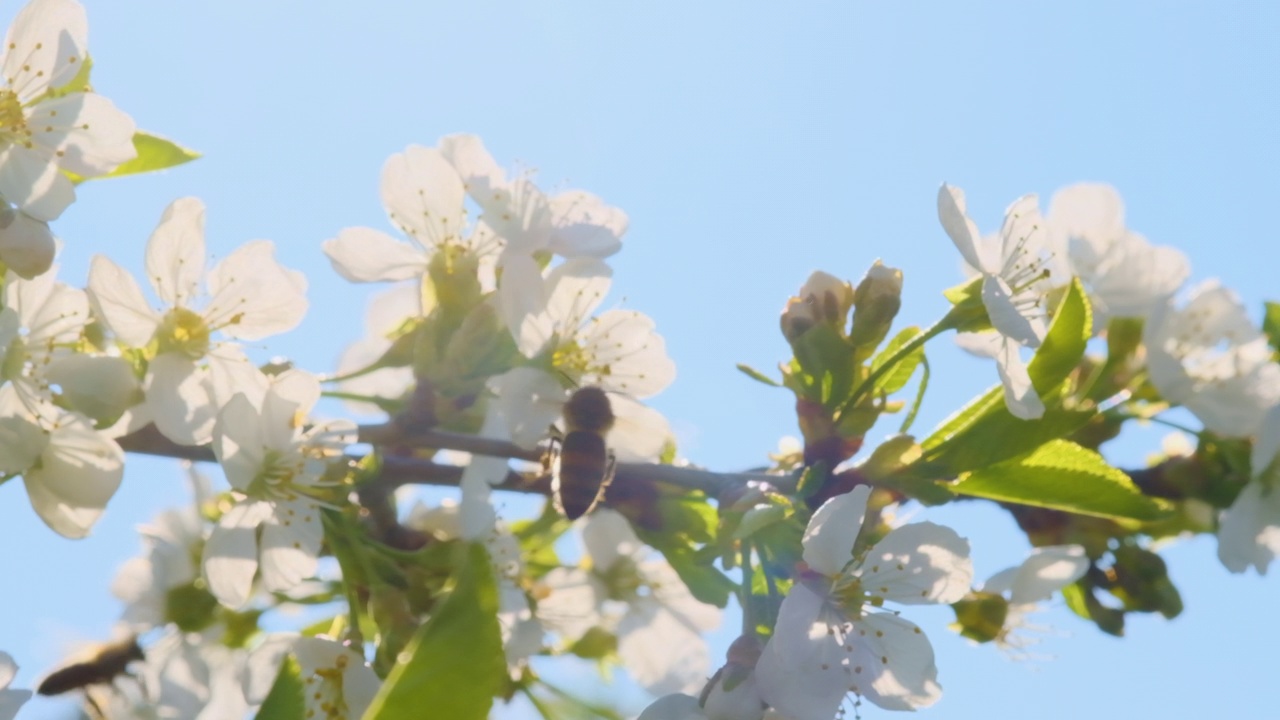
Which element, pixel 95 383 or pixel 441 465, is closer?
pixel 95 383

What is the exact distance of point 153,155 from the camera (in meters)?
1.95

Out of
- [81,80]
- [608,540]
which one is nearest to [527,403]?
[608,540]

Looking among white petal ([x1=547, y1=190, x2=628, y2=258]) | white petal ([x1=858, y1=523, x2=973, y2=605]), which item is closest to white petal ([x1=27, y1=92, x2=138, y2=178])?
white petal ([x1=547, y1=190, x2=628, y2=258])

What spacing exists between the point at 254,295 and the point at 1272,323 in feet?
6.58

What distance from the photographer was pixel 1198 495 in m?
2.29

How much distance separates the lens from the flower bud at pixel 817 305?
1.81m

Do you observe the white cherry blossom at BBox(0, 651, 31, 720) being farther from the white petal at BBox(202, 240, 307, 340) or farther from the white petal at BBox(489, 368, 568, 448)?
the white petal at BBox(489, 368, 568, 448)

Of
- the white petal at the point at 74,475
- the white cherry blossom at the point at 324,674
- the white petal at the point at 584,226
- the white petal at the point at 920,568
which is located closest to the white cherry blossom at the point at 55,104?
the white petal at the point at 74,475

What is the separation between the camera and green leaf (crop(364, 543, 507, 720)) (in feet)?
3.63

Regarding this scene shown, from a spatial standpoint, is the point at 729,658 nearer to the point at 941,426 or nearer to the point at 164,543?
the point at 941,426

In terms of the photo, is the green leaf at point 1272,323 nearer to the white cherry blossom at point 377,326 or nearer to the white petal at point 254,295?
the white cherry blossom at point 377,326

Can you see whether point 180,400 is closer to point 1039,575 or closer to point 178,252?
point 178,252

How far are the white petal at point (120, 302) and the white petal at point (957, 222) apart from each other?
1193 mm

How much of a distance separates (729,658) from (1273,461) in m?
1.22
